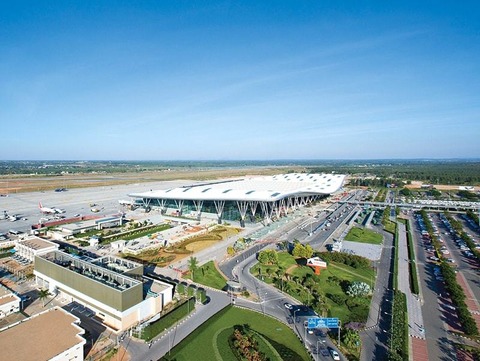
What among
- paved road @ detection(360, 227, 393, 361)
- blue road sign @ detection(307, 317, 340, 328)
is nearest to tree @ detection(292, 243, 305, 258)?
paved road @ detection(360, 227, 393, 361)

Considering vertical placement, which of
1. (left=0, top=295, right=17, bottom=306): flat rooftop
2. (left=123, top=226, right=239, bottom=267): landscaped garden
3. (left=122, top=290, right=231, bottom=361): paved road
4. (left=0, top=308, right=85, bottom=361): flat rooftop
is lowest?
(left=122, top=290, right=231, bottom=361): paved road

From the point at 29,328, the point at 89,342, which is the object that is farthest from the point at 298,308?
the point at 29,328

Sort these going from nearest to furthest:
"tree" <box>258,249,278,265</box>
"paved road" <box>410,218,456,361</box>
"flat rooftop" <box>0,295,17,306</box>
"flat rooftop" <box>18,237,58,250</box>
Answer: "paved road" <box>410,218,456,361</box>, "flat rooftop" <box>0,295,17,306</box>, "tree" <box>258,249,278,265</box>, "flat rooftop" <box>18,237,58,250</box>

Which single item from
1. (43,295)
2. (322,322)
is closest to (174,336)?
(322,322)

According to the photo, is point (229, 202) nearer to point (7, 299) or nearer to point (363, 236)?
point (363, 236)

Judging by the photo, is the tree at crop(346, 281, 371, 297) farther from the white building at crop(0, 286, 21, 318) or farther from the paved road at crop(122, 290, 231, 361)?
the white building at crop(0, 286, 21, 318)

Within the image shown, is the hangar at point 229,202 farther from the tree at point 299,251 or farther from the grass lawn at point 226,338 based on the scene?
the grass lawn at point 226,338

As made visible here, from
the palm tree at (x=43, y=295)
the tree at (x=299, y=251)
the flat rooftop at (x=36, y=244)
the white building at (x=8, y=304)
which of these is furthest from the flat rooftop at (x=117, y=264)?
the tree at (x=299, y=251)
